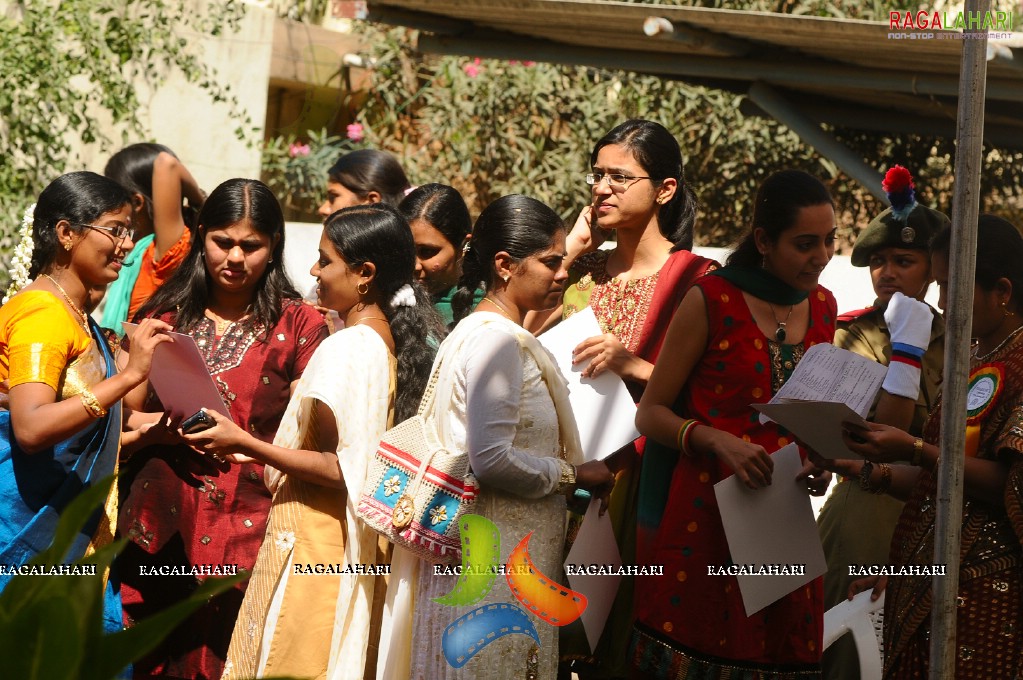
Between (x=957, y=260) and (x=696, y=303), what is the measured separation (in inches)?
33.2

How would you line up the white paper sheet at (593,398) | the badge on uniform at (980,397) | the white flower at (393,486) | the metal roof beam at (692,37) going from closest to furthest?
the badge on uniform at (980,397)
the white flower at (393,486)
the white paper sheet at (593,398)
the metal roof beam at (692,37)

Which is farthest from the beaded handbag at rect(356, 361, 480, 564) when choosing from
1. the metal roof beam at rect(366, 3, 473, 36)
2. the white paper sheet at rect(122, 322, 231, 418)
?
the metal roof beam at rect(366, 3, 473, 36)

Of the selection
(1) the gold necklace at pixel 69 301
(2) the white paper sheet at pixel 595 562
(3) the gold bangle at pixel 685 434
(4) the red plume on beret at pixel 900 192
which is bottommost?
(2) the white paper sheet at pixel 595 562

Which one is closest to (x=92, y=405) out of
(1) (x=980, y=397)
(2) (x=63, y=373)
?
(2) (x=63, y=373)

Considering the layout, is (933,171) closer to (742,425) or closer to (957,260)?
(742,425)

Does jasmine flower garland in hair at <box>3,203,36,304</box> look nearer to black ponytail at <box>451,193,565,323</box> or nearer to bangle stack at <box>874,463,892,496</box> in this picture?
black ponytail at <box>451,193,565,323</box>

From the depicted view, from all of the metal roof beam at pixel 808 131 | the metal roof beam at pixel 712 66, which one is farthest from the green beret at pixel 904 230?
the metal roof beam at pixel 808 131

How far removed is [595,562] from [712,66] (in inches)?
126

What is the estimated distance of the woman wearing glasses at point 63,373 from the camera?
9.98 feet

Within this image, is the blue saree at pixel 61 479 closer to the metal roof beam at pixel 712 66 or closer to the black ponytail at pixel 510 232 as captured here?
the black ponytail at pixel 510 232

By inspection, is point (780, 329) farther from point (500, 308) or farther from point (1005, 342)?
point (500, 308)

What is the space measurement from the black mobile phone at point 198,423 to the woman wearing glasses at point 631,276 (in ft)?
3.41

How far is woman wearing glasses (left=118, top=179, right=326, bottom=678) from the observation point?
11.2ft

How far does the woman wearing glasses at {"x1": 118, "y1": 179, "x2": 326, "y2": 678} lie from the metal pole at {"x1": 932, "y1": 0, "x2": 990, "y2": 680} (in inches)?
76.0
